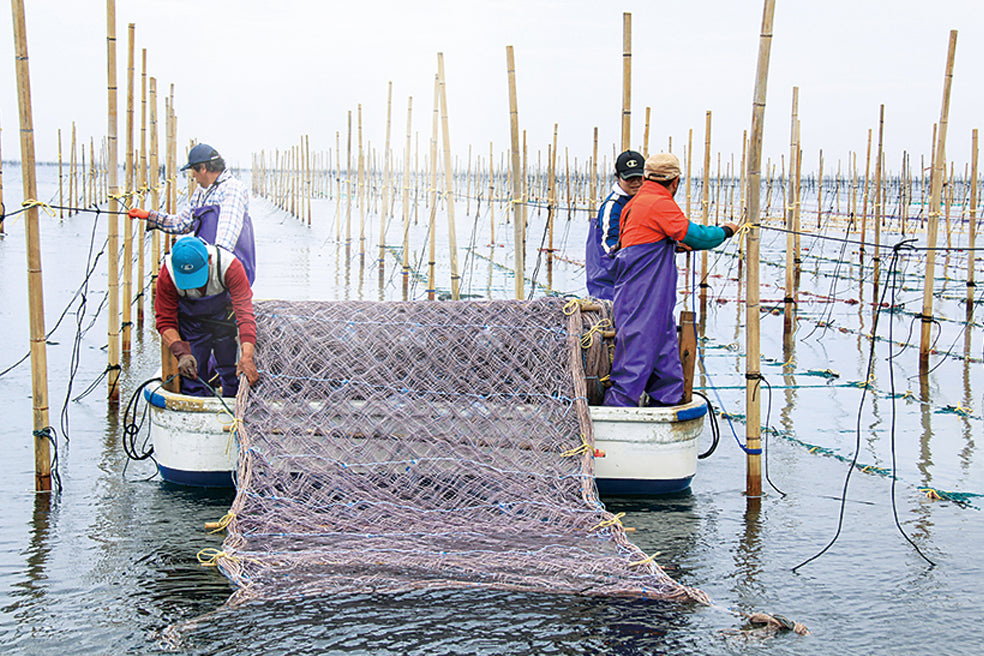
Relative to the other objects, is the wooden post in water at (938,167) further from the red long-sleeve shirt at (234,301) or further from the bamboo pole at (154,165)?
the bamboo pole at (154,165)

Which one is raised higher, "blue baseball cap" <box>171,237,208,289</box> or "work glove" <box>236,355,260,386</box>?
"blue baseball cap" <box>171,237,208,289</box>

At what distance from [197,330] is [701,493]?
3.44 meters

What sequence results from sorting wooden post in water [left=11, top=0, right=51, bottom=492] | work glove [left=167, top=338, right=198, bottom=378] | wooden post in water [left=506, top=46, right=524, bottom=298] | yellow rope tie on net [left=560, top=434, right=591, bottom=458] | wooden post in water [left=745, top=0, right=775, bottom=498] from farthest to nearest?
wooden post in water [left=506, top=46, right=524, bottom=298] → work glove [left=167, top=338, right=198, bottom=378] → yellow rope tie on net [left=560, top=434, right=591, bottom=458] → wooden post in water [left=745, top=0, right=775, bottom=498] → wooden post in water [left=11, top=0, right=51, bottom=492]

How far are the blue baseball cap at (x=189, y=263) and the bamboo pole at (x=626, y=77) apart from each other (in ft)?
11.2

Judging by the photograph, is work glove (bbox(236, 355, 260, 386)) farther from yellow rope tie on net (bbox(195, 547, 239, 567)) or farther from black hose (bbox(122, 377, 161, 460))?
yellow rope tie on net (bbox(195, 547, 239, 567))

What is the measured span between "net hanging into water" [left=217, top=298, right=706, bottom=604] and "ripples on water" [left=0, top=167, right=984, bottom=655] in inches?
7.0

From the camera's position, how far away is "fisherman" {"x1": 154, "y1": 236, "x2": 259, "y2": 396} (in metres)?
5.52

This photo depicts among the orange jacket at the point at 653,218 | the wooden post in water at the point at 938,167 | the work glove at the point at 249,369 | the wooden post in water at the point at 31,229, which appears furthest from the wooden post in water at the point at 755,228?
the wooden post in water at the point at 31,229

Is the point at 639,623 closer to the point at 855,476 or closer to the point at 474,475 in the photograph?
the point at 474,475

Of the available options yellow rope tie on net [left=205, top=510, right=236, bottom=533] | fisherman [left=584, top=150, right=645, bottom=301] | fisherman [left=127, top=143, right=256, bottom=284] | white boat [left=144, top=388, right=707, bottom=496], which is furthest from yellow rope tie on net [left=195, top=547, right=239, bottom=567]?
fisherman [left=584, top=150, right=645, bottom=301]

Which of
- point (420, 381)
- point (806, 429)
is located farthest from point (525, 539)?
point (806, 429)

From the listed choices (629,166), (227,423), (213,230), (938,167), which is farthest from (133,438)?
(938,167)

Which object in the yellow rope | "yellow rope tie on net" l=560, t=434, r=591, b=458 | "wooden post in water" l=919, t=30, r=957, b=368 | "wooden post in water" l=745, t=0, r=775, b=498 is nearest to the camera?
the yellow rope

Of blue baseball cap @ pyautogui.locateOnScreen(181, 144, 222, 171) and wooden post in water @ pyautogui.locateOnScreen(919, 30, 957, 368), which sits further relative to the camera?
wooden post in water @ pyautogui.locateOnScreen(919, 30, 957, 368)
